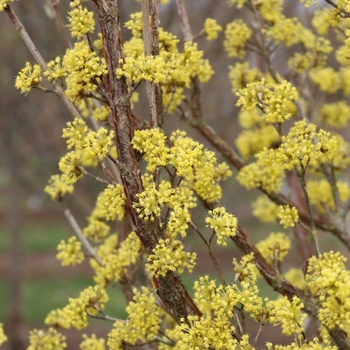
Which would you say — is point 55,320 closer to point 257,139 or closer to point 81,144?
point 81,144

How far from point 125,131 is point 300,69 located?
1491mm

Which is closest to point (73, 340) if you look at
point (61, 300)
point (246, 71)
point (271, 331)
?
point (61, 300)

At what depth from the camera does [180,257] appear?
5.71ft

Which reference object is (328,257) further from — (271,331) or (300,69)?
(271,331)

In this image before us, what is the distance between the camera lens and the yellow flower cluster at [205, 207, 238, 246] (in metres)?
1.71

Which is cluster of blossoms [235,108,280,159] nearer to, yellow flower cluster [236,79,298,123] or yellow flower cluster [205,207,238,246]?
yellow flower cluster [236,79,298,123]

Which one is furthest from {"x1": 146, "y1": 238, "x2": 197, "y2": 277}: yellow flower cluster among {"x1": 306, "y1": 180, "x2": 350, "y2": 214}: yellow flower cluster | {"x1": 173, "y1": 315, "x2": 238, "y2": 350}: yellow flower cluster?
{"x1": 306, "y1": 180, "x2": 350, "y2": 214}: yellow flower cluster

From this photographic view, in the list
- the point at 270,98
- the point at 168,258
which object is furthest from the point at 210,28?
the point at 168,258

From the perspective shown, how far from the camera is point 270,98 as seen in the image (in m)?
1.92

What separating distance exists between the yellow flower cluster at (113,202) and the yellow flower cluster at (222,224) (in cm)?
28

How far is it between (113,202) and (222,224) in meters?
0.34

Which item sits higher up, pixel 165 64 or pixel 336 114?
pixel 336 114

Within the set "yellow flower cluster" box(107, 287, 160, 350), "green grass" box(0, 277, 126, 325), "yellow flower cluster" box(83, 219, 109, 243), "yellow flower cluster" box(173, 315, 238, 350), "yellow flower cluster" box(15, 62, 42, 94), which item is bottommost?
"yellow flower cluster" box(173, 315, 238, 350)

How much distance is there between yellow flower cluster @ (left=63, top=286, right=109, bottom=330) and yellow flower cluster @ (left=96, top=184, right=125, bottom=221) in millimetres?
426
